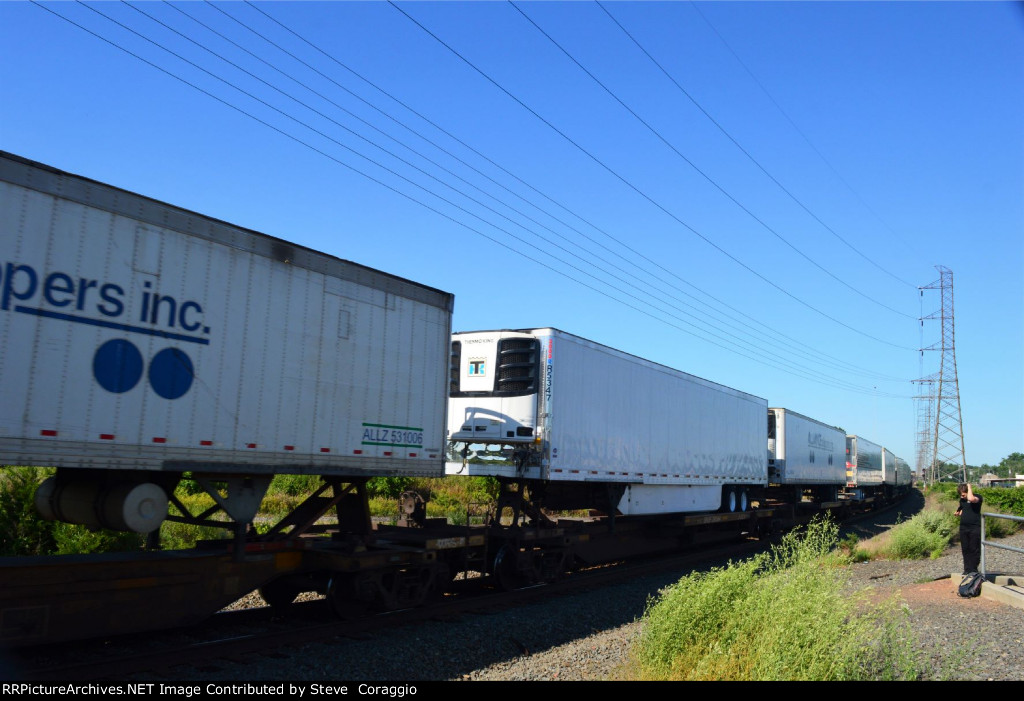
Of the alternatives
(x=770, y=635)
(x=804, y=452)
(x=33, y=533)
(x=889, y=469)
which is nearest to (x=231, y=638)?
(x=33, y=533)

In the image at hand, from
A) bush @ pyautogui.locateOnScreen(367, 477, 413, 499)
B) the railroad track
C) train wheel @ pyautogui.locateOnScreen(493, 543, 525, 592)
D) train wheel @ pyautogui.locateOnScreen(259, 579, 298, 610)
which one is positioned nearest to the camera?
the railroad track

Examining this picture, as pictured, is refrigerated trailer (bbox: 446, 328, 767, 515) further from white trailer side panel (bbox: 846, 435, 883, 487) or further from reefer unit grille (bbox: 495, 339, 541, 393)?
white trailer side panel (bbox: 846, 435, 883, 487)

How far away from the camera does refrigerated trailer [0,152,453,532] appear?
6.60 meters

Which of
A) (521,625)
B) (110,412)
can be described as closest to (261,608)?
(521,625)

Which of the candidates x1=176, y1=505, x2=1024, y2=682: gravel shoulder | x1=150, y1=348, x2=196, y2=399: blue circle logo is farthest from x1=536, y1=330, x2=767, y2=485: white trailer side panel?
x1=150, y1=348, x2=196, y2=399: blue circle logo

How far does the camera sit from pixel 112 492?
746cm

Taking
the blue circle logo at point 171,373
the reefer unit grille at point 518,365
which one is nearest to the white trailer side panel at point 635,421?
the reefer unit grille at point 518,365

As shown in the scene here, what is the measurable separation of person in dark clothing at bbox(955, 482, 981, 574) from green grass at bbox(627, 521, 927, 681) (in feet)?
16.5

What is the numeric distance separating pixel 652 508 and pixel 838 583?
9482 mm

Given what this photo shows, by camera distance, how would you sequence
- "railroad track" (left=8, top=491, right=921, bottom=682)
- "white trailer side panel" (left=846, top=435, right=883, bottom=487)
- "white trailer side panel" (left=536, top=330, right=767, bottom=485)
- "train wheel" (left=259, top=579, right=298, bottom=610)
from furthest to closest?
1. "white trailer side panel" (left=846, top=435, right=883, bottom=487)
2. "white trailer side panel" (left=536, top=330, right=767, bottom=485)
3. "train wheel" (left=259, top=579, right=298, bottom=610)
4. "railroad track" (left=8, top=491, right=921, bottom=682)

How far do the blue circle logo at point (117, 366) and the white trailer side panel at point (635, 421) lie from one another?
6.88 m

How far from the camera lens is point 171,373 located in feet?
24.8

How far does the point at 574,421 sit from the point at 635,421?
2625mm

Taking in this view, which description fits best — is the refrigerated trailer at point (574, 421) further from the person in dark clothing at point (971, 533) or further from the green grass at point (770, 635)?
the person in dark clothing at point (971, 533)
